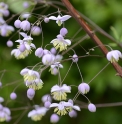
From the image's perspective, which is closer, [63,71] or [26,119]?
[63,71]

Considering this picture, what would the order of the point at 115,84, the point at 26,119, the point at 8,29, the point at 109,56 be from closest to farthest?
the point at 109,56
the point at 8,29
the point at 115,84
the point at 26,119

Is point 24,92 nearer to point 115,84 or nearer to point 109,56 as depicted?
point 115,84

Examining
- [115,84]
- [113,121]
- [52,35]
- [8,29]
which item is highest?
[52,35]

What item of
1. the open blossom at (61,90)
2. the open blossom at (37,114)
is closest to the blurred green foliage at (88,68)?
the open blossom at (37,114)

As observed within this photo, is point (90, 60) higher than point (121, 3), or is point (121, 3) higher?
point (121, 3)

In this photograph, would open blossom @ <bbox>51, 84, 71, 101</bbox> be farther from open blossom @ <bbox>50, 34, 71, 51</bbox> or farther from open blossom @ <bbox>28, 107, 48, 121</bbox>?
open blossom @ <bbox>28, 107, 48, 121</bbox>

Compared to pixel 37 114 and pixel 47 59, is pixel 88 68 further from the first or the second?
pixel 47 59

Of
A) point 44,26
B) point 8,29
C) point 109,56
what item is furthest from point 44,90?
point 109,56

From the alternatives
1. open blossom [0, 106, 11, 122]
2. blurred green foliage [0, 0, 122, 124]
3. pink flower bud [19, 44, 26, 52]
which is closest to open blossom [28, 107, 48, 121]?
open blossom [0, 106, 11, 122]
